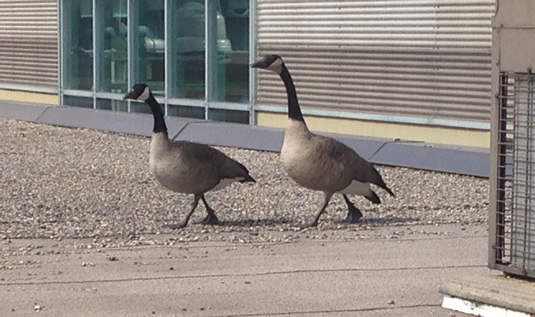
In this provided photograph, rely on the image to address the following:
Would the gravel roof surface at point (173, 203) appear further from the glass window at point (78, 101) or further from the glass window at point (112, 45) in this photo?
the glass window at point (78, 101)

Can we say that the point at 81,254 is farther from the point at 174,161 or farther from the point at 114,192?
the point at 114,192

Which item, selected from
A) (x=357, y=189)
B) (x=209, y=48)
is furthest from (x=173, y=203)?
(x=209, y=48)

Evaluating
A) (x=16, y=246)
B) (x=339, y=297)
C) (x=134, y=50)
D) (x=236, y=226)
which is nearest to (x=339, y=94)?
(x=134, y=50)

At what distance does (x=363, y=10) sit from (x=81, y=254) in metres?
8.85

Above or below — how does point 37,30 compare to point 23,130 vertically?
above

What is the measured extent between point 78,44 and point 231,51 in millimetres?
4976

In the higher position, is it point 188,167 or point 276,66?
point 276,66

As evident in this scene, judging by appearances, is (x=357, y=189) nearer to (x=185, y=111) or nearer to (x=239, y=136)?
(x=239, y=136)

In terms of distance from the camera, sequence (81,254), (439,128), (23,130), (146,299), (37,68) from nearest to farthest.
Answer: (146,299) < (81,254) < (439,128) < (23,130) < (37,68)

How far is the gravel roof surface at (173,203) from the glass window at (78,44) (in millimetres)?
6083

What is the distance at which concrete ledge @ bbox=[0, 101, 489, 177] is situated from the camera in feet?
50.5

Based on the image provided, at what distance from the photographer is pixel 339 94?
18.4m

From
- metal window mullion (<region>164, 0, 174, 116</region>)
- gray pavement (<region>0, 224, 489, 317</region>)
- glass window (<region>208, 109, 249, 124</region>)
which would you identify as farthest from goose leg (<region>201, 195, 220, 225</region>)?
metal window mullion (<region>164, 0, 174, 116</region>)

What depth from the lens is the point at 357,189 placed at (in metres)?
11.6
